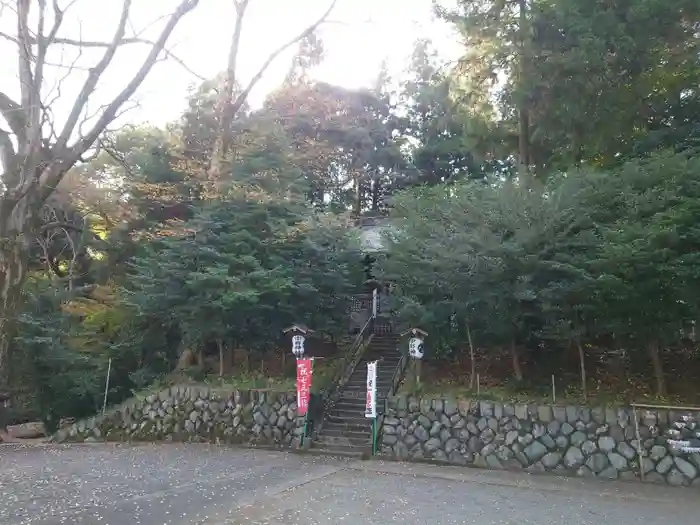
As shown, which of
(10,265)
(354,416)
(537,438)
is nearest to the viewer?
(537,438)

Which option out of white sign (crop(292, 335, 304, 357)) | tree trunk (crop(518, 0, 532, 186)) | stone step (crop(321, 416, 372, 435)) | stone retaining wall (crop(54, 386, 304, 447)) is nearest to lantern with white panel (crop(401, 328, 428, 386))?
stone step (crop(321, 416, 372, 435))

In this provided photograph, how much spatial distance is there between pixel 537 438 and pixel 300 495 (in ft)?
14.2

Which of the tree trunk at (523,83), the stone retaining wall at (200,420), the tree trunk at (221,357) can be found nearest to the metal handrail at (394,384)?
the stone retaining wall at (200,420)

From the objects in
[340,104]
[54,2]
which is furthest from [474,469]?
[340,104]

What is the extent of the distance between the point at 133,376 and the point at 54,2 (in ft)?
27.3

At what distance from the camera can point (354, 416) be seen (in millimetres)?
10938

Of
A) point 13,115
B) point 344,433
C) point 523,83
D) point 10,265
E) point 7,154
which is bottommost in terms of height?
point 344,433

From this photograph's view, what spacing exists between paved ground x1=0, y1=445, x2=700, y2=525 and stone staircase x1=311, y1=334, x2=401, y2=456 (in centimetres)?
73

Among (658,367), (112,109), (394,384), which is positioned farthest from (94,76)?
(658,367)

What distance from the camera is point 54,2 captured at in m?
9.67

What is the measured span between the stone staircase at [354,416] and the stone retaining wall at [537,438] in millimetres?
519

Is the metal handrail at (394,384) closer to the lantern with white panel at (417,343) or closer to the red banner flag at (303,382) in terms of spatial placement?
the lantern with white panel at (417,343)

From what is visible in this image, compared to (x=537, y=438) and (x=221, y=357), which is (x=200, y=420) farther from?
(x=537, y=438)

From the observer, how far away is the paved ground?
230 inches
